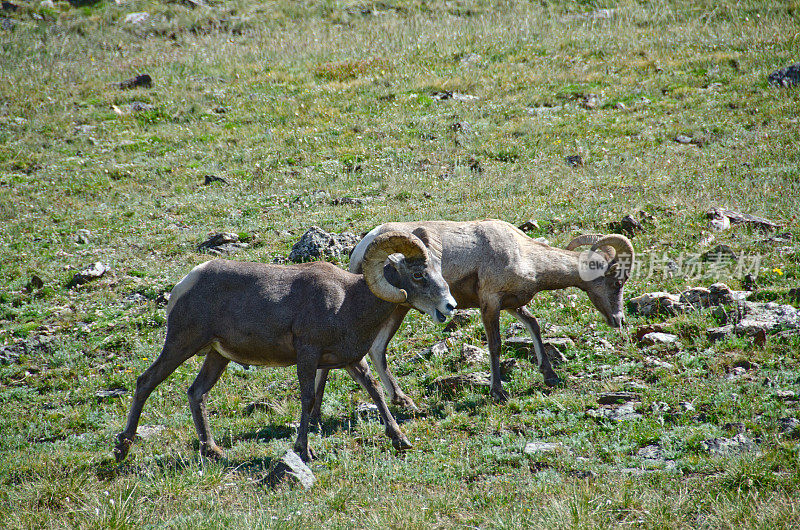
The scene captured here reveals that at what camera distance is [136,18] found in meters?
33.4

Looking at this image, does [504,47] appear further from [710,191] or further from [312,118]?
[710,191]

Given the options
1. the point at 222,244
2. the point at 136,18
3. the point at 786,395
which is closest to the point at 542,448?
the point at 786,395

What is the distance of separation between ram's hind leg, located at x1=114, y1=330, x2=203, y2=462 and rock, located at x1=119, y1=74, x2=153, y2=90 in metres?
19.2

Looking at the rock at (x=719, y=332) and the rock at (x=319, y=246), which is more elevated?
the rock at (x=719, y=332)

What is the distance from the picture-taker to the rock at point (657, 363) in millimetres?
8836

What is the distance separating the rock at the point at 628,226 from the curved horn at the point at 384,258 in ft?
22.0

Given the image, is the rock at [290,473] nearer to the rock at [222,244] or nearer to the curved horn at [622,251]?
the curved horn at [622,251]

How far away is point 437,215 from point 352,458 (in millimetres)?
8030

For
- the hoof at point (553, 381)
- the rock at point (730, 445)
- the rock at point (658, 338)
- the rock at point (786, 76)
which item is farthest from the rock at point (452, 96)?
the rock at point (730, 445)

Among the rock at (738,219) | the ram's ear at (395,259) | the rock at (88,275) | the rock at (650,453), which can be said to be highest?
the ram's ear at (395,259)

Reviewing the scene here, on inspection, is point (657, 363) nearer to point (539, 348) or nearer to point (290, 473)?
point (539, 348)

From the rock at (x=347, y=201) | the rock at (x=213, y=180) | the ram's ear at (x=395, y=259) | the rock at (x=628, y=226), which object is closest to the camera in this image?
the ram's ear at (x=395, y=259)

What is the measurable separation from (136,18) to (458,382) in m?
30.2

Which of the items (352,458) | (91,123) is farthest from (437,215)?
(91,123)
